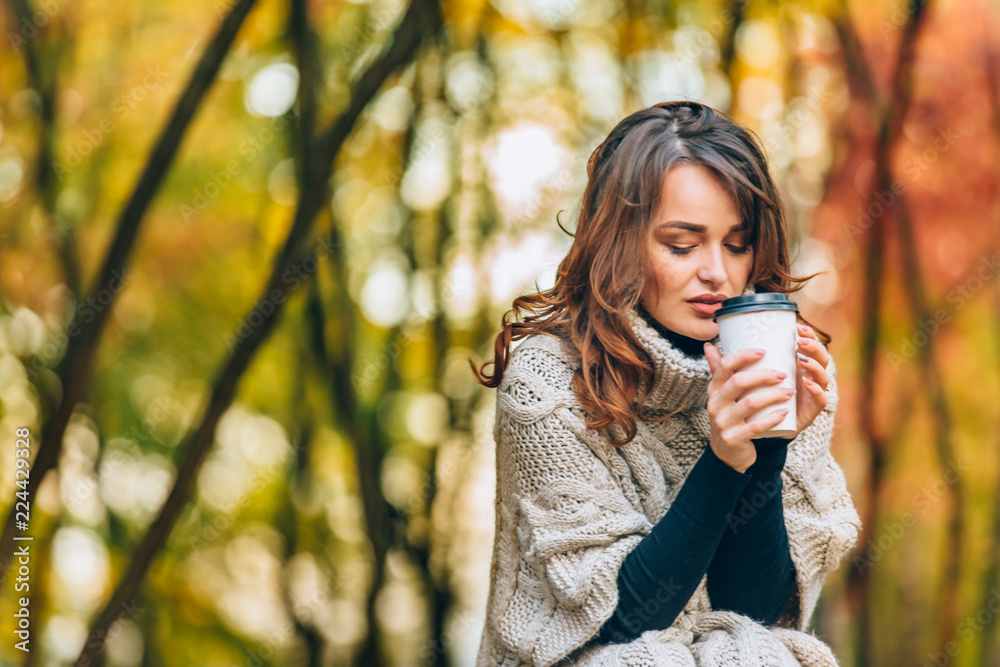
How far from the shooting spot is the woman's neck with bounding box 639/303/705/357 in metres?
1.59

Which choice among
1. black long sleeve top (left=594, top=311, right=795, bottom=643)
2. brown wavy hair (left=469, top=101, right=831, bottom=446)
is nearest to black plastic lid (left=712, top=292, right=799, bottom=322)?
black long sleeve top (left=594, top=311, right=795, bottom=643)

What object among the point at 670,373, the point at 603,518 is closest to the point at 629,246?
the point at 670,373

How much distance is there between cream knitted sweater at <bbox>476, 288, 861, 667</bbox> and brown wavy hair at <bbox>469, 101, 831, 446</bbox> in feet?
0.13

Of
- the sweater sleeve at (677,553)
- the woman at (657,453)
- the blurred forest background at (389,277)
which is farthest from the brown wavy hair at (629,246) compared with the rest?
the blurred forest background at (389,277)

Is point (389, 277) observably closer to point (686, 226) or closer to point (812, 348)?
point (686, 226)

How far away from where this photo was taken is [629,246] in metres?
1.56

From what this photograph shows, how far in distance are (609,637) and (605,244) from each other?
2.26ft

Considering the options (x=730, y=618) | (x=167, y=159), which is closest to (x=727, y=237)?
(x=730, y=618)

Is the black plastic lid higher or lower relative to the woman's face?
lower

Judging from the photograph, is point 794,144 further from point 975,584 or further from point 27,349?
point 27,349

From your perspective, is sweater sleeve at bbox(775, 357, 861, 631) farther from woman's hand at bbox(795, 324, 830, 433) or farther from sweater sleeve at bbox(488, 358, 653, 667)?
sweater sleeve at bbox(488, 358, 653, 667)

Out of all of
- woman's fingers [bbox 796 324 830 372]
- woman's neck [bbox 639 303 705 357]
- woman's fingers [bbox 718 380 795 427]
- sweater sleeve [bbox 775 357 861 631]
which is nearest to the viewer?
woman's fingers [bbox 718 380 795 427]

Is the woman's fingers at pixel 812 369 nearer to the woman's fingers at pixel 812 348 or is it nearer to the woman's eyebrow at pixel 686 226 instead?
the woman's fingers at pixel 812 348

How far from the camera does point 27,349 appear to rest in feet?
14.3
